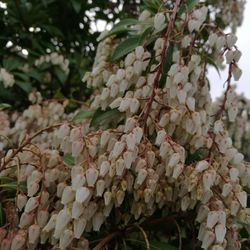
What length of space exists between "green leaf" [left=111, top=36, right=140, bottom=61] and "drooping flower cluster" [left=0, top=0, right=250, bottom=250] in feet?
0.23

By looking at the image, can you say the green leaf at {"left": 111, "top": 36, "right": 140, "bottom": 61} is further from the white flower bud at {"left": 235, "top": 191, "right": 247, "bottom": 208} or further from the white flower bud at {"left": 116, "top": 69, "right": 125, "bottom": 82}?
the white flower bud at {"left": 235, "top": 191, "right": 247, "bottom": 208}

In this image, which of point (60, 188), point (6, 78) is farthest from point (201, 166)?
point (6, 78)

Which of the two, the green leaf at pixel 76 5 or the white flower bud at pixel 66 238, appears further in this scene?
the green leaf at pixel 76 5

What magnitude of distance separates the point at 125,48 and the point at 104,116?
0.26 m

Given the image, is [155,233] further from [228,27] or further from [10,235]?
[228,27]

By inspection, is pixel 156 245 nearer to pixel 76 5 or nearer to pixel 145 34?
pixel 145 34

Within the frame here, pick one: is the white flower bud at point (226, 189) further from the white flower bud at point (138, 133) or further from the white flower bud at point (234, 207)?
the white flower bud at point (138, 133)

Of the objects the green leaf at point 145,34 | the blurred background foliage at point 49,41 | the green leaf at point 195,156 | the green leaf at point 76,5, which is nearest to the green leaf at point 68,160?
the green leaf at point 195,156

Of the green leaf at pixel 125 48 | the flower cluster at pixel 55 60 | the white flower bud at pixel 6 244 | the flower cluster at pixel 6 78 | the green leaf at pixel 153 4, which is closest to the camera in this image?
the white flower bud at pixel 6 244

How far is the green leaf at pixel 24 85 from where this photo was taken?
10.7ft

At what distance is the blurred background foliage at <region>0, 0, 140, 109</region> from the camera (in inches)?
133

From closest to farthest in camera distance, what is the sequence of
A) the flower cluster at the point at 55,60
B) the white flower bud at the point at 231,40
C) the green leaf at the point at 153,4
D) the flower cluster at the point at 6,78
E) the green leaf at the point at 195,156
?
the white flower bud at the point at 231,40
the green leaf at the point at 195,156
the green leaf at the point at 153,4
the flower cluster at the point at 6,78
the flower cluster at the point at 55,60

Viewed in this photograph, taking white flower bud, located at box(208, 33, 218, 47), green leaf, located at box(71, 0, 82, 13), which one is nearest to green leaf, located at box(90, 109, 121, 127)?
white flower bud, located at box(208, 33, 218, 47)

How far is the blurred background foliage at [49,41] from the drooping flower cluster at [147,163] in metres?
1.35
